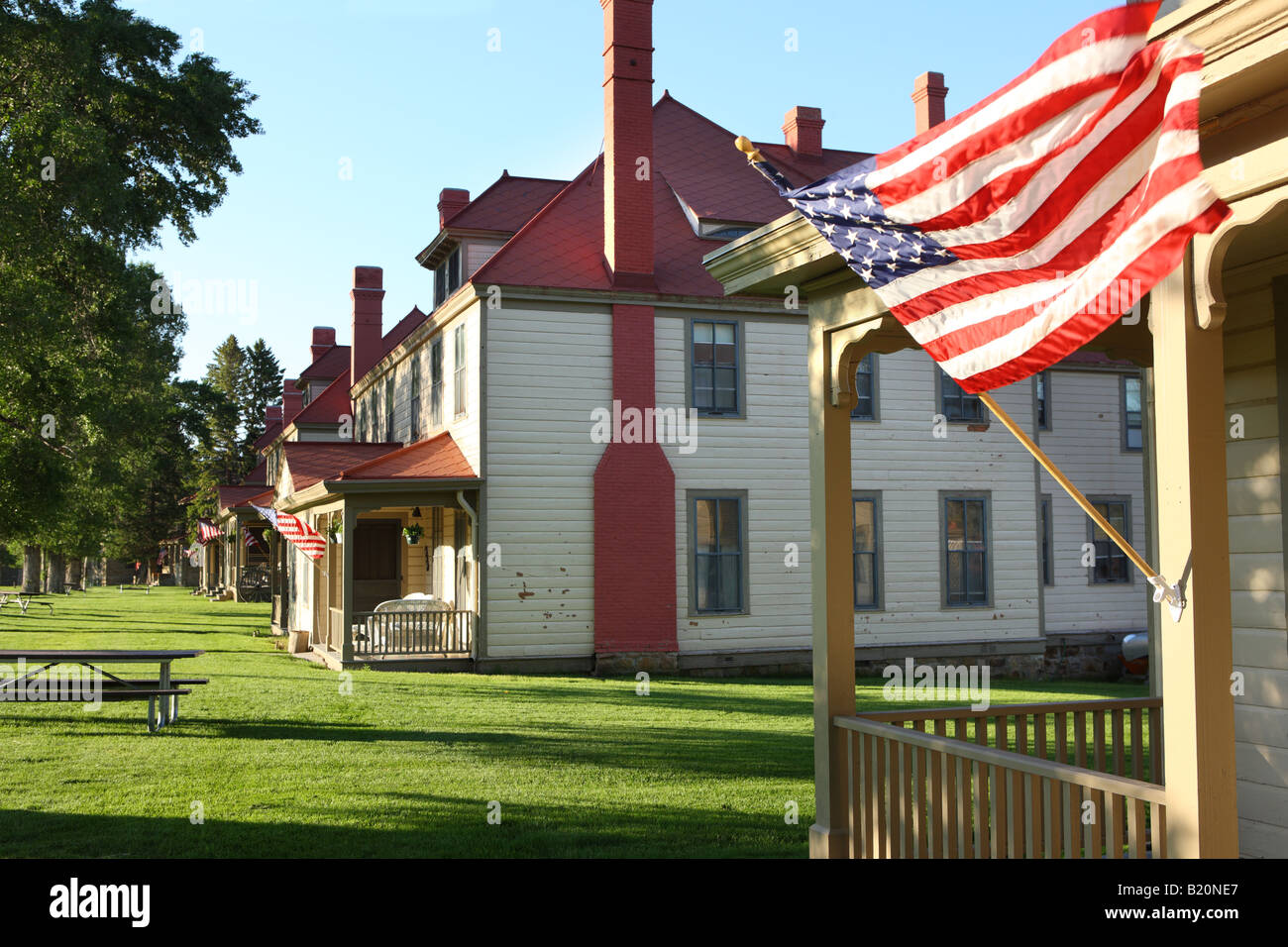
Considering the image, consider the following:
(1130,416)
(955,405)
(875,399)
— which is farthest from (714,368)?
(1130,416)

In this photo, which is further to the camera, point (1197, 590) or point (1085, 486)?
point (1085, 486)

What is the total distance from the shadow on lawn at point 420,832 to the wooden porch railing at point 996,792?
1578mm

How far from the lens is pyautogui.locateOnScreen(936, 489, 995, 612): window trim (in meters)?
22.6

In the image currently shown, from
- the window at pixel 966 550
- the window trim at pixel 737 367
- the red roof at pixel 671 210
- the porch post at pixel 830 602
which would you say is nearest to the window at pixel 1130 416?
the window at pixel 966 550

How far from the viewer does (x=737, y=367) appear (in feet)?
70.7

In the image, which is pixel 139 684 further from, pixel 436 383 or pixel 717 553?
pixel 436 383

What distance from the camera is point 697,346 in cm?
2136

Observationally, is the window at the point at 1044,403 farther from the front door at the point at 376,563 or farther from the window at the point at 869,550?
the front door at the point at 376,563

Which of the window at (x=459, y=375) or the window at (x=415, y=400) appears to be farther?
the window at (x=415, y=400)

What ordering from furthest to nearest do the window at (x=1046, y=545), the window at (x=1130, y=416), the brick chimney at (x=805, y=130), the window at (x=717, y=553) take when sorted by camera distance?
the brick chimney at (x=805, y=130) → the window at (x=1130, y=416) → the window at (x=1046, y=545) → the window at (x=717, y=553)

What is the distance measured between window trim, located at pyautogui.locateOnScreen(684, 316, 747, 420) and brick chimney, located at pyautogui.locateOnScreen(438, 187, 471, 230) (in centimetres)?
1070

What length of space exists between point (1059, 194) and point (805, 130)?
24126 mm

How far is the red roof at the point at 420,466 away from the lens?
19984 mm

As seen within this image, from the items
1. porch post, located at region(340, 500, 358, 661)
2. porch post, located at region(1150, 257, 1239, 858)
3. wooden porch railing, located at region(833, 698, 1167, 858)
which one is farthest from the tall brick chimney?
porch post, located at region(1150, 257, 1239, 858)
